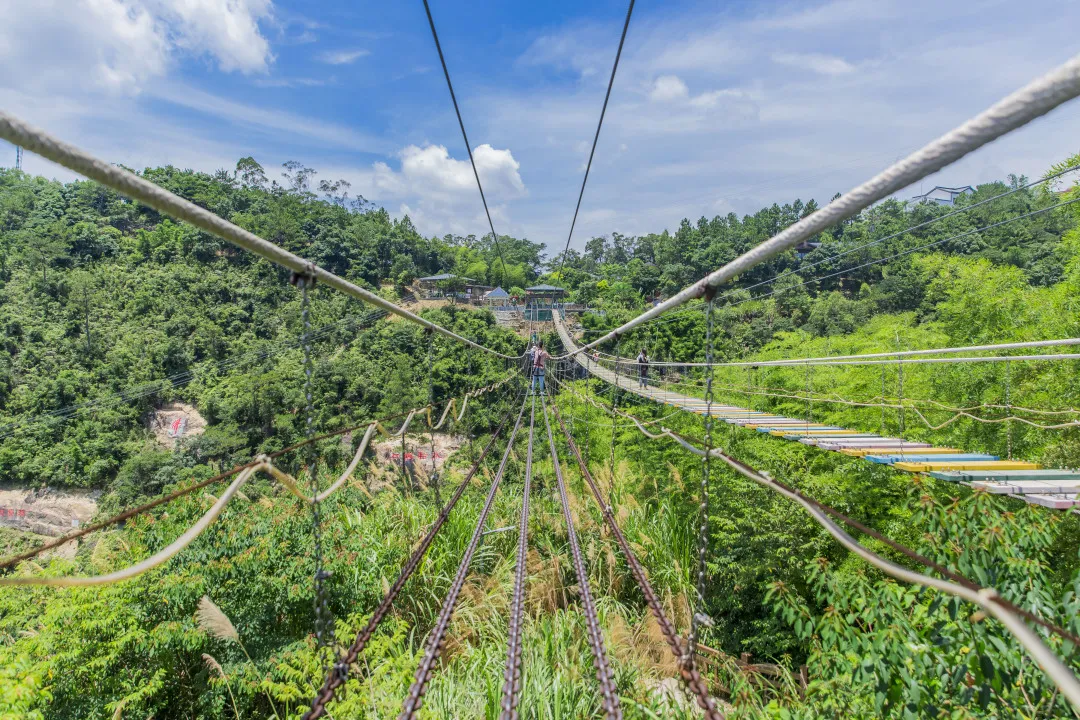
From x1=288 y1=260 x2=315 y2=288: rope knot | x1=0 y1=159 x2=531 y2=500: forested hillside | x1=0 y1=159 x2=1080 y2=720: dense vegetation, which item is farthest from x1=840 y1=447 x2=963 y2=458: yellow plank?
x1=0 y1=159 x2=531 y2=500: forested hillside

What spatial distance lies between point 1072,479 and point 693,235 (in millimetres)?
51162

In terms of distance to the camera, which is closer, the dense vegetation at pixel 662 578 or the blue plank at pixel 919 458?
the dense vegetation at pixel 662 578

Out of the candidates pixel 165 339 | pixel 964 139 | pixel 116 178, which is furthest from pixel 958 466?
pixel 165 339

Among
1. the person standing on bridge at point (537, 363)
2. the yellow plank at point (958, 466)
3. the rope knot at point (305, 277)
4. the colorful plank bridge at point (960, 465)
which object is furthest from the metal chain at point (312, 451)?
the person standing on bridge at point (537, 363)

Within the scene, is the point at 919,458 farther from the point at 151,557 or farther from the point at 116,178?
the point at 116,178

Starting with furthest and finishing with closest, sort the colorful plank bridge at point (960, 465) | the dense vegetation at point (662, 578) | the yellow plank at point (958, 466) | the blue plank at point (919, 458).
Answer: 1. the blue plank at point (919, 458)
2. the yellow plank at point (958, 466)
3. the colorful plank bridge at point (960, 465)
4. the dense vegetation at point (662, 578)

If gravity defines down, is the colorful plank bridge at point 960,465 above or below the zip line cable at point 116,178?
below

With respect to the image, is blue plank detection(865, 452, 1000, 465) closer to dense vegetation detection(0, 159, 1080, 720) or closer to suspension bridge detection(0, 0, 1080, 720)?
dense vegetation detection(0, 159, 1080, 720)

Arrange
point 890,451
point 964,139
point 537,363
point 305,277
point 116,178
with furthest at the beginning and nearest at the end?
point 537,363, point 890,451, point 305,277, point 116,178, point 964,139

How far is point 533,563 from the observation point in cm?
385

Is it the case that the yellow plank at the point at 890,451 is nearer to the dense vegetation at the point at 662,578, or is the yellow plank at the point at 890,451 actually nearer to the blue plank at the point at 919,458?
the blue plank at the point at 919,458

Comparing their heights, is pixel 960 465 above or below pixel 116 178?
below

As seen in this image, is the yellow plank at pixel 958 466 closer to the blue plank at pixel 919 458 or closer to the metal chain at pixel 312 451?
the blue plank at pixel 919 458

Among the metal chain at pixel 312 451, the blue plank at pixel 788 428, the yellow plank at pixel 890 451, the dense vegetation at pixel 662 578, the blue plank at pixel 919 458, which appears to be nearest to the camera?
the metal chain at pixel 312 451
